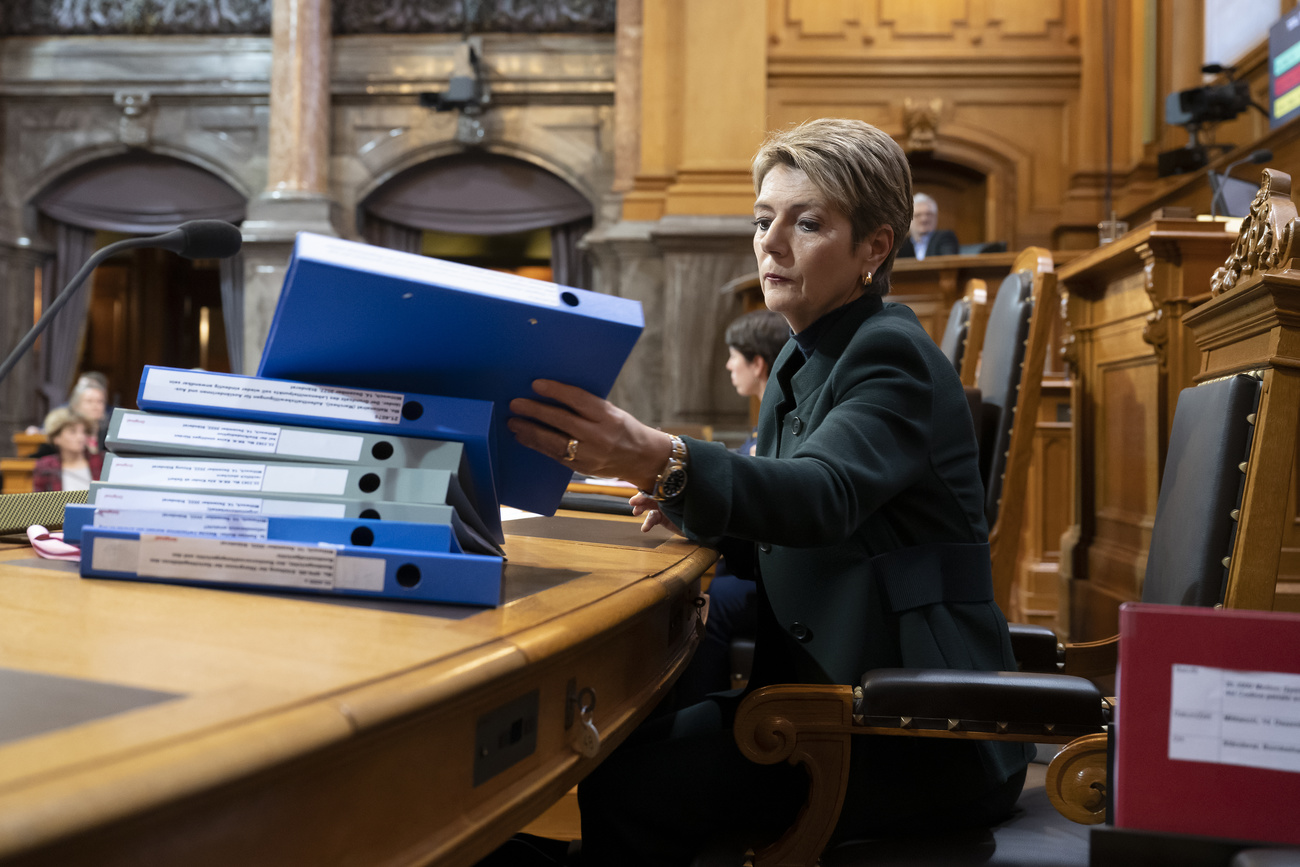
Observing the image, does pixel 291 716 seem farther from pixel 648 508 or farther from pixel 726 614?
pixel 726 614

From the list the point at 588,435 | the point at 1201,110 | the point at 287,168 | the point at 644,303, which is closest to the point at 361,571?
the point at 588,435

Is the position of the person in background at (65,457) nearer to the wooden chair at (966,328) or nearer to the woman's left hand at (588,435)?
the wooden chair at (966,328)

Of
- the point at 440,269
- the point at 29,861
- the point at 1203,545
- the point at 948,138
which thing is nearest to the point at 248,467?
the point at 440,269

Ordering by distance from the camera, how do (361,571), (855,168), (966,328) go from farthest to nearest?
(966,328), (855,168), (361,571)

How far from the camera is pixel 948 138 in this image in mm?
6824

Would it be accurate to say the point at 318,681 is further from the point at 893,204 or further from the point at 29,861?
the point at 893,204

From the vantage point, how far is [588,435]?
911 mm

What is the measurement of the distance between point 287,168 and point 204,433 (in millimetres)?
6965

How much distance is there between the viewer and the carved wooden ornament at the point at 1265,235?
3.34ft

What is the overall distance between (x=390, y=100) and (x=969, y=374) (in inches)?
240

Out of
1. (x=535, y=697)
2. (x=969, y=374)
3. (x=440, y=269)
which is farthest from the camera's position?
(x=969, y=374)

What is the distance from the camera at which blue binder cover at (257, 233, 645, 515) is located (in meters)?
0.81

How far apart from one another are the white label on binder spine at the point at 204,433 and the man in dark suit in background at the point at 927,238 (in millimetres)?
4936

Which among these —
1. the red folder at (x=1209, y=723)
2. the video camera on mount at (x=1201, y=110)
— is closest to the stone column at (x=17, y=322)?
the video camera on mount at (x=1201, y=110)
